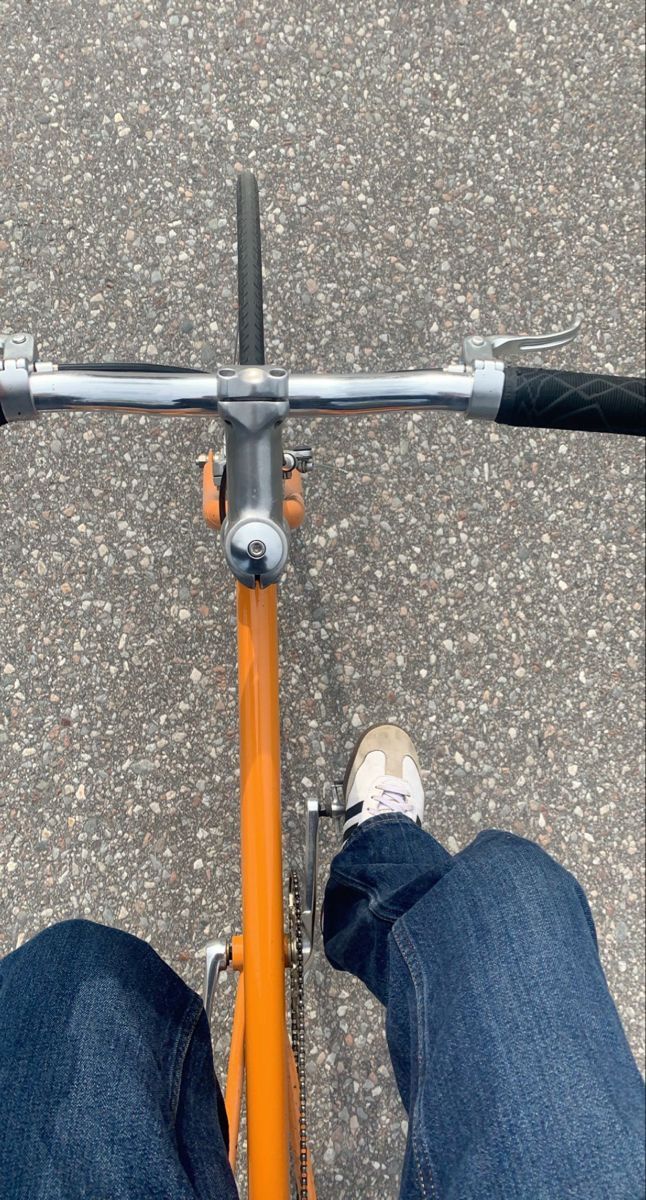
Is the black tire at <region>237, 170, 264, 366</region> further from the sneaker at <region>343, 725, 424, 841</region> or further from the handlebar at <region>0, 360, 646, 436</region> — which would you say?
the sneaker at <region>343, 725, 424, 841</region>

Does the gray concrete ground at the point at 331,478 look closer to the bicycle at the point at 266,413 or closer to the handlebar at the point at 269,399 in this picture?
the bicycle at the point at 266,413

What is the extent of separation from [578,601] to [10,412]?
1171mm

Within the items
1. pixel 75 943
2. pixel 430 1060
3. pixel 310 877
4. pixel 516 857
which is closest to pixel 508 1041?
pixel 430 1060

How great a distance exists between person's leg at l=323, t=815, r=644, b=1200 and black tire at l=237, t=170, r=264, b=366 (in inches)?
25.3

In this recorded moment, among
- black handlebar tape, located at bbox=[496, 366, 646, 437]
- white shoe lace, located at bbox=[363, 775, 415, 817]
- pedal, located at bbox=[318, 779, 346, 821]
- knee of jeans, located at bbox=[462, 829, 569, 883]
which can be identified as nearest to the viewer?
black handlebar tape, located at bbox=[496, 366, 646, 437]

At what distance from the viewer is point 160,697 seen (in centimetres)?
150

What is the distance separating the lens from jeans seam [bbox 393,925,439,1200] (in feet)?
2.62

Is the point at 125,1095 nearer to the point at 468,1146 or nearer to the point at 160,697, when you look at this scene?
the point at 468,1146

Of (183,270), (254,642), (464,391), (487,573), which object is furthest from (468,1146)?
(183,270)

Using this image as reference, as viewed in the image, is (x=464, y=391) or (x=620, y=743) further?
(x=620, y=743)

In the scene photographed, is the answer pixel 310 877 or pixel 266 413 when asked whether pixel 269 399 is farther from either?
pixel 310 877

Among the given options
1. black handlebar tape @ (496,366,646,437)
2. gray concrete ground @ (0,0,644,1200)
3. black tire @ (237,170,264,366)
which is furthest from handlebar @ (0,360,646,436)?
gray concrete ground @ (0,0,644,1200)

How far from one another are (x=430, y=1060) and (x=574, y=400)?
2.13 feet

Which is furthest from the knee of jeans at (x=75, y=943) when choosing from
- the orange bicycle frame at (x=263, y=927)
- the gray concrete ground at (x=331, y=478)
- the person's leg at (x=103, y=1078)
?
the gray concrete ground at (x=331, y=478)
